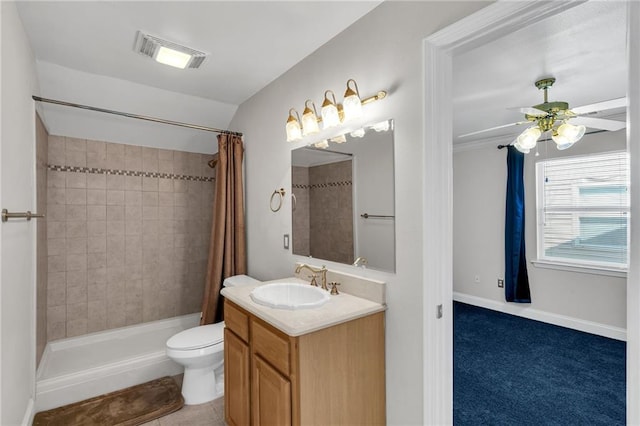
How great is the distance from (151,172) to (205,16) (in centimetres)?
204

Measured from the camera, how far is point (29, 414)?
1.89 m

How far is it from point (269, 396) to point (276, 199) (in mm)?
1400

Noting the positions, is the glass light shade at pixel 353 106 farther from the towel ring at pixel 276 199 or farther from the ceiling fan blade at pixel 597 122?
the ceiling fan blade at pixel 597 122

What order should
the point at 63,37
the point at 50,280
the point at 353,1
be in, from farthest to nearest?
1. the point at 50,280
2. the point at 63,37
3. the point at 353,1

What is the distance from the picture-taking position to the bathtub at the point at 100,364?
2176 millimetres

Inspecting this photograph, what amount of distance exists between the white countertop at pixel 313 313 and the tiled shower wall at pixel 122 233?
6.63 feet

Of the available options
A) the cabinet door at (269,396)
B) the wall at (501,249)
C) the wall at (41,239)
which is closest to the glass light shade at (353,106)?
the cabinet door at (269,396)

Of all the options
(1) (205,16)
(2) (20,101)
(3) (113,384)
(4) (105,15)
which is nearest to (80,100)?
(2) (20,101)

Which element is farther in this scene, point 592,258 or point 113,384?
point 592,258

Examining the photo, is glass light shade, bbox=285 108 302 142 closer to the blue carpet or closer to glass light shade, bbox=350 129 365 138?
glass light shade, bbox=350 129 365 138

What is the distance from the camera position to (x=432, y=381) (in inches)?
54.1

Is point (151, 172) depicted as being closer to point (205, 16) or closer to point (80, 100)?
point (80, 100)

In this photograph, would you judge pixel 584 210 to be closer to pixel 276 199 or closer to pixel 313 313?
pixel 276 199

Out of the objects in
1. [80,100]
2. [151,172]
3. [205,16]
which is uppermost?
[205,16]
